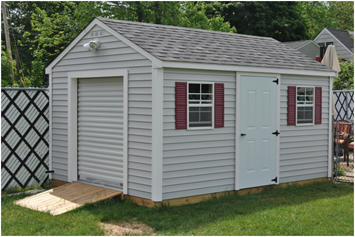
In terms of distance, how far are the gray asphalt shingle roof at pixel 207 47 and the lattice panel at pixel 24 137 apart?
2319mm

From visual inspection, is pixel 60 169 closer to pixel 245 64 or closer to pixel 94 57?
pixel 94 57

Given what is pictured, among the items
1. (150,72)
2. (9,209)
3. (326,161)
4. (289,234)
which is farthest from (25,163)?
(326,161)

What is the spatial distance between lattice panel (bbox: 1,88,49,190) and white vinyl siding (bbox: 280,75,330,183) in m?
4.77

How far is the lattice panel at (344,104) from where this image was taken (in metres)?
15.5

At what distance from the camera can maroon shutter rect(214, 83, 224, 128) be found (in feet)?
27.2

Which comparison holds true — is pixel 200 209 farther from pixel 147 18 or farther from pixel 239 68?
pixel 147 18

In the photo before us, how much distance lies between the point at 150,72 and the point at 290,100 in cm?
337

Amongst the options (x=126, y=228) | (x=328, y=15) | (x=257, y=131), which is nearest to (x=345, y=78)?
(x=257, y=131)

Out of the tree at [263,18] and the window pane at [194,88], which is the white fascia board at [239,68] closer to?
the window pane at [194,88]

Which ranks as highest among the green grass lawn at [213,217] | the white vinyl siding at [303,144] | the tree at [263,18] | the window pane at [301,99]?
the tree at [263,18]

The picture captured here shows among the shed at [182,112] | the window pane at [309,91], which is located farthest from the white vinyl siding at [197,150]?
the window pane at [309,91]

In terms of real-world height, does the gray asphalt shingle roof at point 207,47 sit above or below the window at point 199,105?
above

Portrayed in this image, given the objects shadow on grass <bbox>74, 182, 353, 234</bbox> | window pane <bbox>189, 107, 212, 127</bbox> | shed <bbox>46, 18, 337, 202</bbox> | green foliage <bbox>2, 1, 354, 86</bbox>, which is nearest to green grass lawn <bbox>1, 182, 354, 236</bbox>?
shadow on grass <bbox>74, 182, 353, 234</bbox>

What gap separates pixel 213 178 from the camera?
27.2ft
